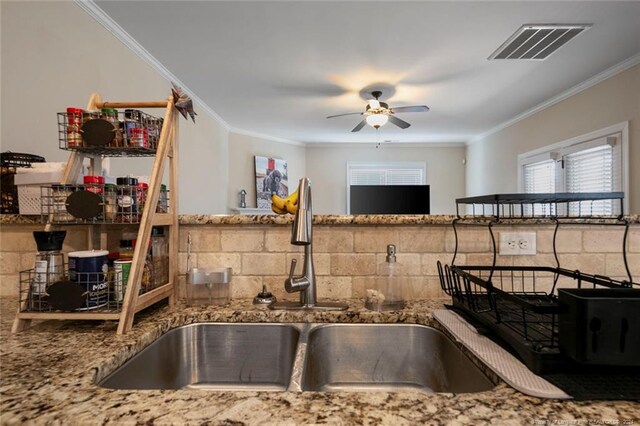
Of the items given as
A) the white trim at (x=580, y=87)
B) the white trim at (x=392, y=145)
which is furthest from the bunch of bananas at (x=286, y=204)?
the white trim at (x=392, y=145)

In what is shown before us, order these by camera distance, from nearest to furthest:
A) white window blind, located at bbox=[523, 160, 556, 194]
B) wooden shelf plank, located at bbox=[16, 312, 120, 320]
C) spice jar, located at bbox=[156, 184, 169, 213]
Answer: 1. wooden shelf plank, located at bbox=[16, 312, 120, 320]
2. spice jar, located at bbox=[156, 184, 169, 213]
3. white window blind, located at bbox=[523, 160, 556, 194]

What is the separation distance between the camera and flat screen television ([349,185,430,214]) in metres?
6.04

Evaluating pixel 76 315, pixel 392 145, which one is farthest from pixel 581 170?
pixel 76 315

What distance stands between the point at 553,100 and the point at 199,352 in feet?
15.2

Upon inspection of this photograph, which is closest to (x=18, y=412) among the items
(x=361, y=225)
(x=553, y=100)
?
(x=361, y=225)

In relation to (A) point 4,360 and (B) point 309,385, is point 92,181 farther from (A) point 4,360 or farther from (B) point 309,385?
(B) point 309,385

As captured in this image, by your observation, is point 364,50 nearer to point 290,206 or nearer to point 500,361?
point 290,206

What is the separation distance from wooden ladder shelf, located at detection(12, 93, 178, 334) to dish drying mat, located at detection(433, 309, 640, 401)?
2.75 feet

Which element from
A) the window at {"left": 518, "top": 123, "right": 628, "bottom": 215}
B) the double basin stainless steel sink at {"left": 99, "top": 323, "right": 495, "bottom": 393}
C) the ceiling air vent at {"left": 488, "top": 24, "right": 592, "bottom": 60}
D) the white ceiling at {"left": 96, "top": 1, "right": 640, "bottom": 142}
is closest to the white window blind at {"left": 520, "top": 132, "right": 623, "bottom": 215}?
the window at {"left": 518, "top": 123, "right": 628, "bottom": 215}

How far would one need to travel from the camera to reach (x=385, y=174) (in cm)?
657

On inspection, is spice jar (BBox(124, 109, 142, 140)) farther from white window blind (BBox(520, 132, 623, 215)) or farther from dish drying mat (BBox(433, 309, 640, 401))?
white window blind (BBox(520, 132, 623, 215))

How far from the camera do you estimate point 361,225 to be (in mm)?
1104

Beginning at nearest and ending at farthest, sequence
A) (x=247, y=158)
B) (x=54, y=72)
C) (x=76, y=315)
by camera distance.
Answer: (x=76, y=315) < (x=54, y=72) < (x=247, y=158)

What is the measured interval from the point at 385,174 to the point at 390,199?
0.73 m
